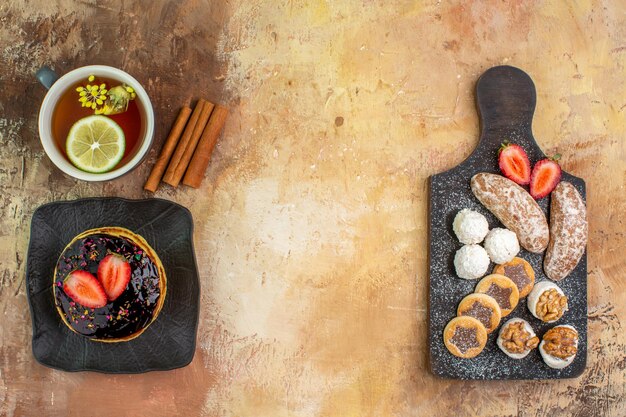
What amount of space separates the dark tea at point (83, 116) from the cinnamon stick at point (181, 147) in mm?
137

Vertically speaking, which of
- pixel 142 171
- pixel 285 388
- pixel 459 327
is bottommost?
pixel 285 388

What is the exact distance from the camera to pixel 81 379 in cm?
192

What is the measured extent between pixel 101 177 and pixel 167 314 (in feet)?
1.54

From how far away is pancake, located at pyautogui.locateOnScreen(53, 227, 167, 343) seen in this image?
168 centimetres

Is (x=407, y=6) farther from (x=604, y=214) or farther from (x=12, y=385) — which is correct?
(x=12, y=385)

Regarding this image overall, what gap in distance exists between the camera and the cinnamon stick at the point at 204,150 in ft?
6.17

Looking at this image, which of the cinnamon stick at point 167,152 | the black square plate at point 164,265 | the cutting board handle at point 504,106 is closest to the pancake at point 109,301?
the black square plate at point 164,265

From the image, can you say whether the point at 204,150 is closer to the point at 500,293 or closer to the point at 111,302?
the point at 111,302

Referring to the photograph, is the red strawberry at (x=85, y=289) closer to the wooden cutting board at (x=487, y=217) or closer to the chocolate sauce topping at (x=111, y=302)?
the chocolate sauce topping at (x=111, y=302)

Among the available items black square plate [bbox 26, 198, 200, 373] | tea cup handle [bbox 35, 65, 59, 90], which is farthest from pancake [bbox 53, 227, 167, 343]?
tea cup handle [bbox 35, 65, 59, 90]

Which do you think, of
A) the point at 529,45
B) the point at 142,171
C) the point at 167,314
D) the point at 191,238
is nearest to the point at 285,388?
the point at 167,314

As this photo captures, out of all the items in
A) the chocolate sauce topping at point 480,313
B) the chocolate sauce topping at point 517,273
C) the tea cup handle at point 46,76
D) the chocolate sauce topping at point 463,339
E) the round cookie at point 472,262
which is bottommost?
the chocolate sauce topping at point 463,339

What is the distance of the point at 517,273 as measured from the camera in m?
1.91

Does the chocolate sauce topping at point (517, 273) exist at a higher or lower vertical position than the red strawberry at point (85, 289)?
lower
